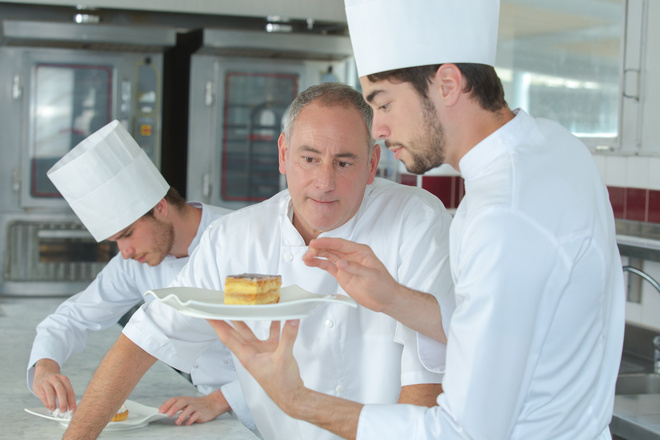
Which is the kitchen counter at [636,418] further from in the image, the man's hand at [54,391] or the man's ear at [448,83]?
the man's hand at [54,391]

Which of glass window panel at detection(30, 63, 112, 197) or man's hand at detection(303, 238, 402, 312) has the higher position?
glass window panel at detection(30, 63, 112, 197)

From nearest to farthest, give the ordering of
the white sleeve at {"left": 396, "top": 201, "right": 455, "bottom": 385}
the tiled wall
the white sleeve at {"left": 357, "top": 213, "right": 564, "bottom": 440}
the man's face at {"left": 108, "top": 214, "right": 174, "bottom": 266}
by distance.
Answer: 1. the white sleeve at {"left": 357, "top": 213, "right": 564, "bottom": 440}
2. the white sleeve at {"left": 396, "top": 201, "right": 455, "bottom": 385}
3. the man's face at {"left": 108, "top": 214, "right": 174, "bottom": 266}
4. the tiled wall

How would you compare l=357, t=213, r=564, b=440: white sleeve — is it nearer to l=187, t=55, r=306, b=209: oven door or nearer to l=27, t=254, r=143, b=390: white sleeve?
l=27, t=254, r=143, b=390: white sleeve

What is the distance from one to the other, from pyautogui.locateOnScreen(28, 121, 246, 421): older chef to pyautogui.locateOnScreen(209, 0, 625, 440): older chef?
3.66ft

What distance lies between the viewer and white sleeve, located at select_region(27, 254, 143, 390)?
2.21 metres

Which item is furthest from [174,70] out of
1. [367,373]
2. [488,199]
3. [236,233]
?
[488,199]

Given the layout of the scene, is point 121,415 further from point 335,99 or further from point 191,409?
point 335,99

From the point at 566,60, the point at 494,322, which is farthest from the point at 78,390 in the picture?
the point at 566,60

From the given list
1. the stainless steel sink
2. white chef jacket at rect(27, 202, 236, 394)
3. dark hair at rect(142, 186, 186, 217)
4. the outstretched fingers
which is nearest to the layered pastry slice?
the outstretched fingers

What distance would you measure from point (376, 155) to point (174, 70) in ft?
11.7

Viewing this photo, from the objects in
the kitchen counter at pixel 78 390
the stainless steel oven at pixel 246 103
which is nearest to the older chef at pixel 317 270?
the kitchen counter at pixel 78 390

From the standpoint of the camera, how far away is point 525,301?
1134 millimetres

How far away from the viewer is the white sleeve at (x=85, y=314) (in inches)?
87.0

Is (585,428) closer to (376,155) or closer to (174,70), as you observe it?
(376,155)
